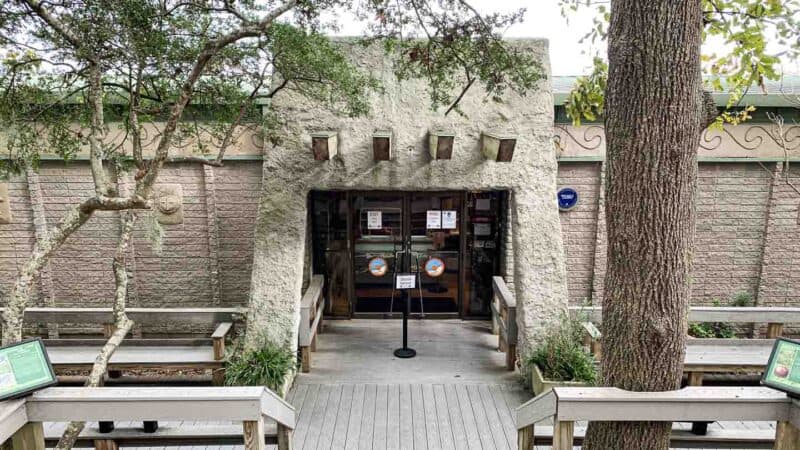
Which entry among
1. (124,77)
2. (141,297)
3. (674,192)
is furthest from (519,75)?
(141,297)

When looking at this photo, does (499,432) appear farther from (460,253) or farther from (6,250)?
(6,250)

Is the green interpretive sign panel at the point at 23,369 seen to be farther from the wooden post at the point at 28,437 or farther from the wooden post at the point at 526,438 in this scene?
the wooden post at the point at 526,438

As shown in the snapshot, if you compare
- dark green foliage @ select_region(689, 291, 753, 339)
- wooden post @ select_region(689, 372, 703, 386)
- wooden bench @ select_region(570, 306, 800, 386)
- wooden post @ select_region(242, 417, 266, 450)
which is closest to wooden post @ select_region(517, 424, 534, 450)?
wooden post @ select_region(242, 417, 266, 450)

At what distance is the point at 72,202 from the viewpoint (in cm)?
657

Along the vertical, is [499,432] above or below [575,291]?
below

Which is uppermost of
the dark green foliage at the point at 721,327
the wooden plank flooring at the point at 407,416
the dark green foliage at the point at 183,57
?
the dark green foliage at the point at 183,57

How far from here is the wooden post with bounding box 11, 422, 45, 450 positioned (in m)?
2.29

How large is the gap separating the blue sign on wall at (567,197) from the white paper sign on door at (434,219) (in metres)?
1.77

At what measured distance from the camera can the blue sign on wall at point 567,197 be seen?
6.67 metres

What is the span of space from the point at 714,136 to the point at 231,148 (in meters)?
6.81

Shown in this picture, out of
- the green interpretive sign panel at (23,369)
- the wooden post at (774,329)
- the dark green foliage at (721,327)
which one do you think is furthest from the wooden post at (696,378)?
the green interpretive sign panel at (23,369)

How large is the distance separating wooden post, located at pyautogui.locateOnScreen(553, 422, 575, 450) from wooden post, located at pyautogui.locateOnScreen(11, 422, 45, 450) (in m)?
2.60

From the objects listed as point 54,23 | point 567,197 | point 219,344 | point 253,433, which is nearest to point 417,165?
point 567,197

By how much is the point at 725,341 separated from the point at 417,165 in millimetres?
4097
